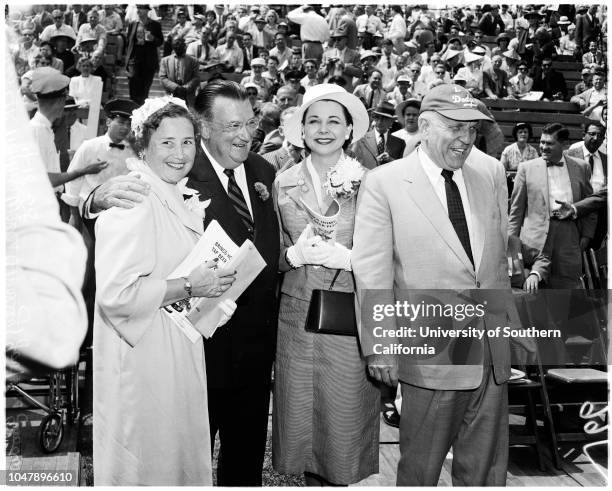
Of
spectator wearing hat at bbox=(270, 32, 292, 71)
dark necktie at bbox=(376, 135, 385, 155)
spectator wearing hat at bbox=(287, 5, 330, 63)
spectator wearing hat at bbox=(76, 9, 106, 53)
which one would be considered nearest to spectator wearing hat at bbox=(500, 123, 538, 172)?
dark necktie at bbox=(376, 135, 385, 155)

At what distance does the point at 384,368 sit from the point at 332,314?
35cm

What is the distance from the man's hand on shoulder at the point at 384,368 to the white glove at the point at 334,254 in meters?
0.45

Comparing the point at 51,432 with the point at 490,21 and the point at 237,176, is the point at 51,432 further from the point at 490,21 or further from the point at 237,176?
the point at 490,21

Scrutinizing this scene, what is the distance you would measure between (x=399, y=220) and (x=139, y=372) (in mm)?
1182

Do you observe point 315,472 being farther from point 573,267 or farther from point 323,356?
point 573,267

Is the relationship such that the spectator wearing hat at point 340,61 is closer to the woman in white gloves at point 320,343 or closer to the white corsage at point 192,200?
the woman in white gloves at point 320,343

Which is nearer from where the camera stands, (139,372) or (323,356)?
(139,372)

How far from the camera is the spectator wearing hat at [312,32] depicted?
563 inches

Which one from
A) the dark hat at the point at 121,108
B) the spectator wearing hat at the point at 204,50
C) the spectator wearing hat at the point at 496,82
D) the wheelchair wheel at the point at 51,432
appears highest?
the spectator wearing hat at the point at 204,50

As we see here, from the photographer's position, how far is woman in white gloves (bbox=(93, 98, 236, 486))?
9.24 ft

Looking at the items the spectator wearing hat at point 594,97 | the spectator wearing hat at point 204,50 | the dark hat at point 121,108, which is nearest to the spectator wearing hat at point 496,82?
the spectator wearing hat at point 594,97

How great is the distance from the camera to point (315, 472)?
3674 millimetres

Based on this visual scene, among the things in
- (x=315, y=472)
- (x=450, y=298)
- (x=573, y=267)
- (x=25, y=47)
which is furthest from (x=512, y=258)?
(x=25, y=47)

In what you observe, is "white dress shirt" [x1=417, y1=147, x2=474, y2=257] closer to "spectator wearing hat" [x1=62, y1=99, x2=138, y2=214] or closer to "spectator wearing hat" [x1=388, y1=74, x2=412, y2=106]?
"spectator wearing hat" [x1=62, y1=99, x2=138, y2=214]
